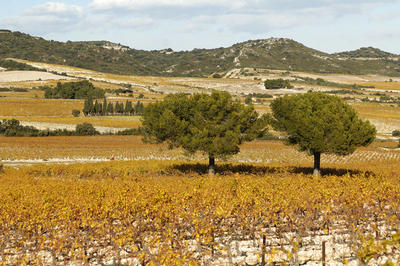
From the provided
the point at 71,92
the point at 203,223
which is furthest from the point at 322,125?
the point at 71,92

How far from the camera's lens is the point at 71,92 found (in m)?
177

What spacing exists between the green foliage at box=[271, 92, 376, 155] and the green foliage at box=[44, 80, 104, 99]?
143 metres

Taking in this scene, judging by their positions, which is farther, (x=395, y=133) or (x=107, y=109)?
(x=107, y=109)

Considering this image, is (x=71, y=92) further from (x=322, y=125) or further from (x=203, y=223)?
Result: (x=203, y=223)

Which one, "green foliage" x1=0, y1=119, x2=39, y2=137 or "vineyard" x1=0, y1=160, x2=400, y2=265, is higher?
"vineyard" x1=0, y1=160, x2=400, y2=265

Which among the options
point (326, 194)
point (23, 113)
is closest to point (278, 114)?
point (326, 194)

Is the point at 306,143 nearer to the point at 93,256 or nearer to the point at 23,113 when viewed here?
the point at 93,256

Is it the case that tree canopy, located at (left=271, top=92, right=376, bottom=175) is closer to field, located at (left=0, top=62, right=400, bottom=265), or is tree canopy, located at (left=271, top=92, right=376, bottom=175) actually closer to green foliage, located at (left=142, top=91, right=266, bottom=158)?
green foliage, located at (left=142, top=91, right=266, bottom=158)

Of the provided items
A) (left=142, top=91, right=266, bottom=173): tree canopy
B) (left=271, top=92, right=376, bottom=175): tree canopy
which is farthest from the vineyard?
(left=142, top=91, right=266, bottom=173): tree canopy

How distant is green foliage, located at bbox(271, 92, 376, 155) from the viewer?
35938mm

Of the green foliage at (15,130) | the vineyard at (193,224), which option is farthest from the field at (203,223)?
the green foliage at (15,130)

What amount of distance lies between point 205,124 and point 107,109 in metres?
107

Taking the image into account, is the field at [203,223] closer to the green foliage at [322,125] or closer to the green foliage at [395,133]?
the green foliage at [322,125]

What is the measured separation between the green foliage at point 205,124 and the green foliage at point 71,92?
138m
